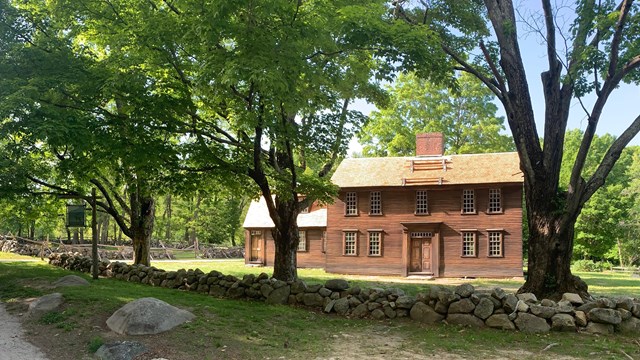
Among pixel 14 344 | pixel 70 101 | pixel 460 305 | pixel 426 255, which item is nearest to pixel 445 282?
pixel 426 255

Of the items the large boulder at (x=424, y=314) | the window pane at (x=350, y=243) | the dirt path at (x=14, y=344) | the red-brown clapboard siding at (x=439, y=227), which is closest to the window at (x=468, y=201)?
the red-brown clapboard siding at (x=439, y=227)

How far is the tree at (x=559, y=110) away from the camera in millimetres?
12438

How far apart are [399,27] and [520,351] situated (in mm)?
7449

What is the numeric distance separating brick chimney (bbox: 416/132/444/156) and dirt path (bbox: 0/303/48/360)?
26.9m

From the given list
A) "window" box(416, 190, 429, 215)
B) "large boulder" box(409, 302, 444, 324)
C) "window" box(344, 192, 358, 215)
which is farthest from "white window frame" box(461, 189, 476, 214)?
"large boulder" box(409, 302, 444, 324)

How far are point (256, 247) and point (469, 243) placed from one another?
16249 millimetres

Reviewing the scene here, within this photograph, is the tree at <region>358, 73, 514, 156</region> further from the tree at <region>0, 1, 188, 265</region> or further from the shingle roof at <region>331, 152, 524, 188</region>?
the tree at <region>0, 1, 188, 265</region>

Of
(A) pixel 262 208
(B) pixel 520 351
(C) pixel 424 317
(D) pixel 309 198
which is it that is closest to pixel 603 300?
(B) pixel 520 351

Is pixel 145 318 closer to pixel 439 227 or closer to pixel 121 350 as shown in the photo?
pixel 121 350

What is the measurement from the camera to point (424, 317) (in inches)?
470

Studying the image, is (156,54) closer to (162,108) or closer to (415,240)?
(162,108)

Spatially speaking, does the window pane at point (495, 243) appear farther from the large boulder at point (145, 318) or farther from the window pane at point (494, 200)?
→ the large boulder at point (145, 318)

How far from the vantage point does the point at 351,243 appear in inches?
1309

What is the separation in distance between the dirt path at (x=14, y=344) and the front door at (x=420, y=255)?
2379 centimetres
